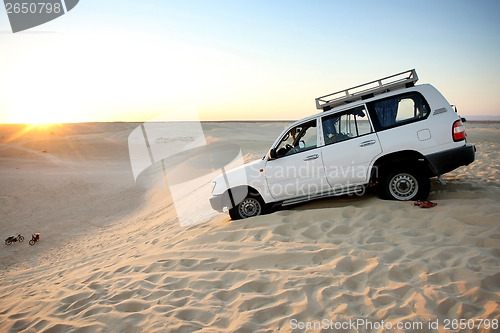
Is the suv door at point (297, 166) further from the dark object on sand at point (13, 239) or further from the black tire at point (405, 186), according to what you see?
the dark object on sand at point (13, 239)

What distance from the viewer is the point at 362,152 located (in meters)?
6.01

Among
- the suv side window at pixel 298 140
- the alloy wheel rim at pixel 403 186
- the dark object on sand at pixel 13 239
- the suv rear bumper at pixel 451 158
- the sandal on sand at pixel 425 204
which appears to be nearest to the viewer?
the suv rear bumper at pixel 451 158

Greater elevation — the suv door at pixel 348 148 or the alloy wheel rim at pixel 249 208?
the suv door at pixel 348 148

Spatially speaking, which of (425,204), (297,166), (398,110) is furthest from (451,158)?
(297,166)

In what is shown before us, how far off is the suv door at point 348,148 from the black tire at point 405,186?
0.49 meters

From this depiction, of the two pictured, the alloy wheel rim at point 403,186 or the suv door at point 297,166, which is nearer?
the alloy wheel rim at point 403,186

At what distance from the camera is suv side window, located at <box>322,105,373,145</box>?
6.06m

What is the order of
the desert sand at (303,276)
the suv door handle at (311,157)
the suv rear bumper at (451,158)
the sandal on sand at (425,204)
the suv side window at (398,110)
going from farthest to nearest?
the suv door handle at (311,157), the suv side window at (398,110), the sandal on sand at (425,204), the suv rear bumper at (451,158), the desert sand at (303,276)

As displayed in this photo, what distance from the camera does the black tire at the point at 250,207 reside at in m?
6.89

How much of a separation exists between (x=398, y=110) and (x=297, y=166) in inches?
85.9

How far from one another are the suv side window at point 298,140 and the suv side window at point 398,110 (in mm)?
1199

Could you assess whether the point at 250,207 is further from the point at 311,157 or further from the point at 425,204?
the point at 425,204

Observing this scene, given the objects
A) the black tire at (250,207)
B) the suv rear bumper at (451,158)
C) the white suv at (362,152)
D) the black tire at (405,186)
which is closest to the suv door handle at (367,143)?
the white suv at (362,152)

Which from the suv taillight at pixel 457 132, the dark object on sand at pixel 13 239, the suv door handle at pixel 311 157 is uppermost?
the suv door handle at pixel 311 157
